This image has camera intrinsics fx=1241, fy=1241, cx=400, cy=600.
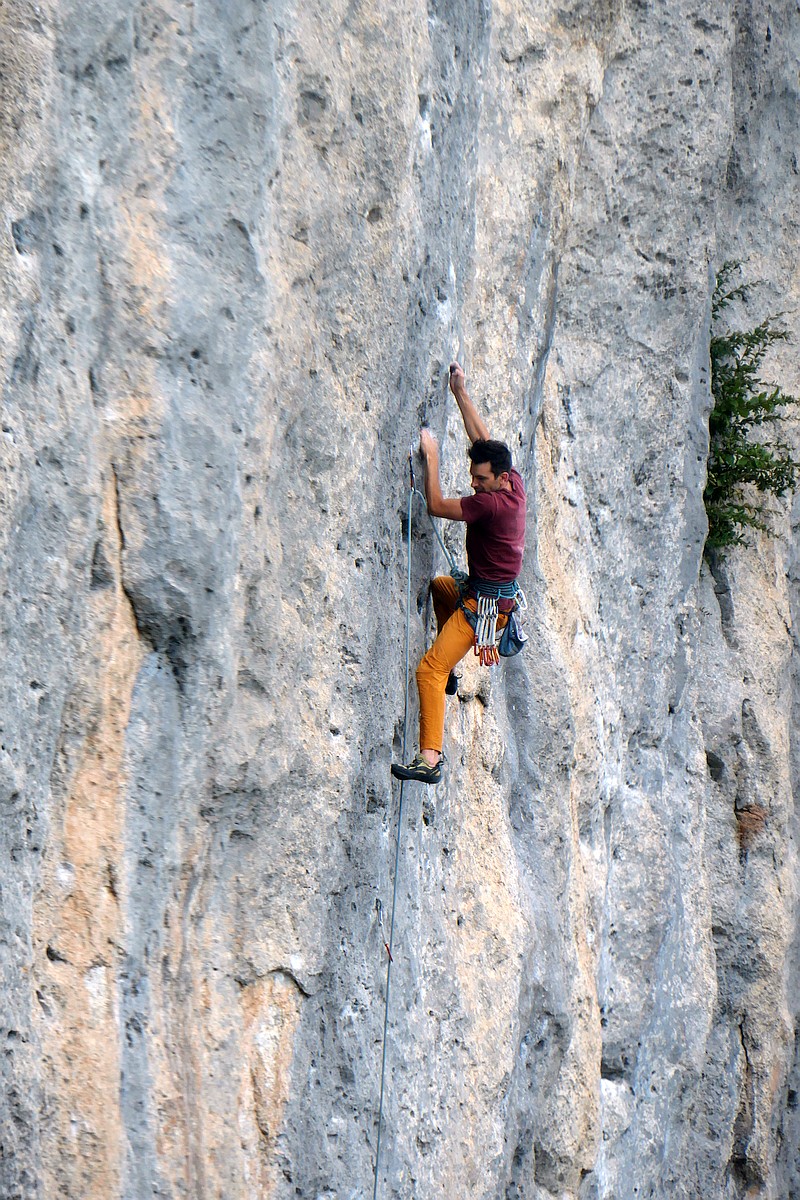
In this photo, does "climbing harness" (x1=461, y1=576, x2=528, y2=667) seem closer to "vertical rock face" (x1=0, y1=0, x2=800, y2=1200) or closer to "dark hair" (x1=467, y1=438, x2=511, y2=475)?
"vertical rock face" (x1=0, y1=0, x2=800, y2=1200)

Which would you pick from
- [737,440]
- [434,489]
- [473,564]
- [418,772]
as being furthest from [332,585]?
[737,440]

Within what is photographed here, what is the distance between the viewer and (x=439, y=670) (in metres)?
5.87

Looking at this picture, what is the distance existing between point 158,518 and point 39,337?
2.65ft

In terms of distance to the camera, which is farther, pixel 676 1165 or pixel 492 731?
pixel 676 1165

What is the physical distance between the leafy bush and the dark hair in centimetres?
452

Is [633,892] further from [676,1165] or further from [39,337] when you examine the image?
[39,337]

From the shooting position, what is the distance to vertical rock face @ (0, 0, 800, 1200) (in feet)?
13.8

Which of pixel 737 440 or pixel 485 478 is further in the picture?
pixel 737 440

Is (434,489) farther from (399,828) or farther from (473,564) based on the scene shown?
(399,828)

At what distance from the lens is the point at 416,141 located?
18.2 ft

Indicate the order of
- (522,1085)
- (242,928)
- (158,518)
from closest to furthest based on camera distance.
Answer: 1. (158,518)
2. (242,928)
3. (522,1085)

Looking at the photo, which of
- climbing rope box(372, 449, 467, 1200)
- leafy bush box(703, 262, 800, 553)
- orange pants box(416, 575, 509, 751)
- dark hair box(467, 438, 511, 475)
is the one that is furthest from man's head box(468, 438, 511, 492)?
leafy bush box(703, 262, 800, 553)

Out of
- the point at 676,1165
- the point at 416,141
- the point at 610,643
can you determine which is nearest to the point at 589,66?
the point at 416,141

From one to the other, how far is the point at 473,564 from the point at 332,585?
2.87 ft
